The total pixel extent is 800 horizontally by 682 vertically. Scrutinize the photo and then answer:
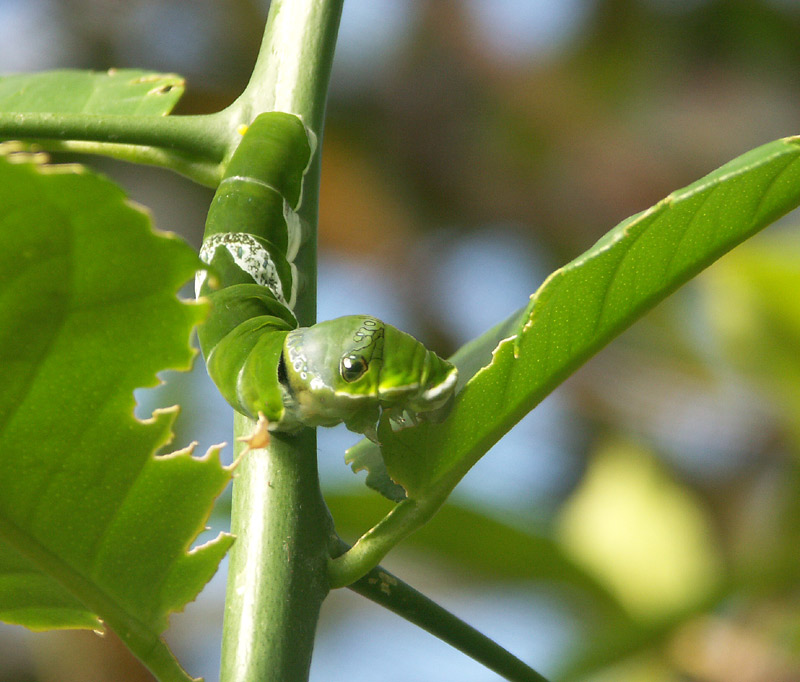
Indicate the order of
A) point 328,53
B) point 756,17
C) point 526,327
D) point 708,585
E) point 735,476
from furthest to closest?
1. point 756,17
2. point 735,476
3. point 708,585
4. point 328,53
5. point 526,327

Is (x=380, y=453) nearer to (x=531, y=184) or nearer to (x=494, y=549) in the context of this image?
(x=494, y=549)

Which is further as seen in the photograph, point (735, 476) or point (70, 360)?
point (735, 476)

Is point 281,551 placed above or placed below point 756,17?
below

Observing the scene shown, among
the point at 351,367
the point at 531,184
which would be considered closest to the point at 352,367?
the point at 351,367

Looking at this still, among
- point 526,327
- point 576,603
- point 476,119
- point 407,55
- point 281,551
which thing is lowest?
point 281,551

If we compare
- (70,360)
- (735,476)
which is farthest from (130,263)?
(735,476)

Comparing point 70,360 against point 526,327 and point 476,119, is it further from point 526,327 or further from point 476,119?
point 476,119

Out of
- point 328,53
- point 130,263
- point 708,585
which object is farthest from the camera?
point 708,585
